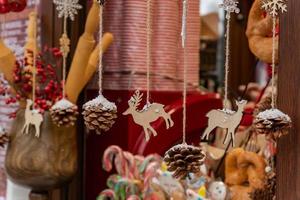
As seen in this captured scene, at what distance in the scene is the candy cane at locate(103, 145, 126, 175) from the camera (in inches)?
50.9

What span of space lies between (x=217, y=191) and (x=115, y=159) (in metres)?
0.32

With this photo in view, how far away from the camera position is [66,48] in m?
1.16

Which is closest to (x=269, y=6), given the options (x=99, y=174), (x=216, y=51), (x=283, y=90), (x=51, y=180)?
(x=283, y=90)

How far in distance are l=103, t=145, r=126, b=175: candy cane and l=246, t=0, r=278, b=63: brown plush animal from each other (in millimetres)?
427

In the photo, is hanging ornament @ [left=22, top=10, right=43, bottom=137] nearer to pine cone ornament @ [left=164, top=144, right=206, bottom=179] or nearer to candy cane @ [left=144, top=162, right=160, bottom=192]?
candy cane @ [left=144, top=162, right=160, bottom=192]

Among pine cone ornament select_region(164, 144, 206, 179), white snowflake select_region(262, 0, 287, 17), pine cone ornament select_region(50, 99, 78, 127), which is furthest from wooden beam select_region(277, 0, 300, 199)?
pine cone ornament select_region(50, 99, 78, 127)

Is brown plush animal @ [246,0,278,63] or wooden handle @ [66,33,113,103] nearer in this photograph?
brown plush animal @ [246,0,278,63]

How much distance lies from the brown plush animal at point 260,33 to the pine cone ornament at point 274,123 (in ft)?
0.85

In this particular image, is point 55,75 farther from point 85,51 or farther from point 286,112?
point 286,112

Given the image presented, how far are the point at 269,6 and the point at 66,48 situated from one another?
493 mm

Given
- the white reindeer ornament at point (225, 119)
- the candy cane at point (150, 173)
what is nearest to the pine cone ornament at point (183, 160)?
the white reindeer ornament at point (225, 119)

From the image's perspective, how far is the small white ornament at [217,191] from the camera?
1.07 meters

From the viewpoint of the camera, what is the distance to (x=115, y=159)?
4.30 ft

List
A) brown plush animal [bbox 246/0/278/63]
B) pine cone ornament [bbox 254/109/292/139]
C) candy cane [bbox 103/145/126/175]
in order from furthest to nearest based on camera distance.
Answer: candy cane [bbox 103/145/126/175], brown plush animal [bbox 246/0/278/63], pine cone ornament [bbox 254/109/292/139]
